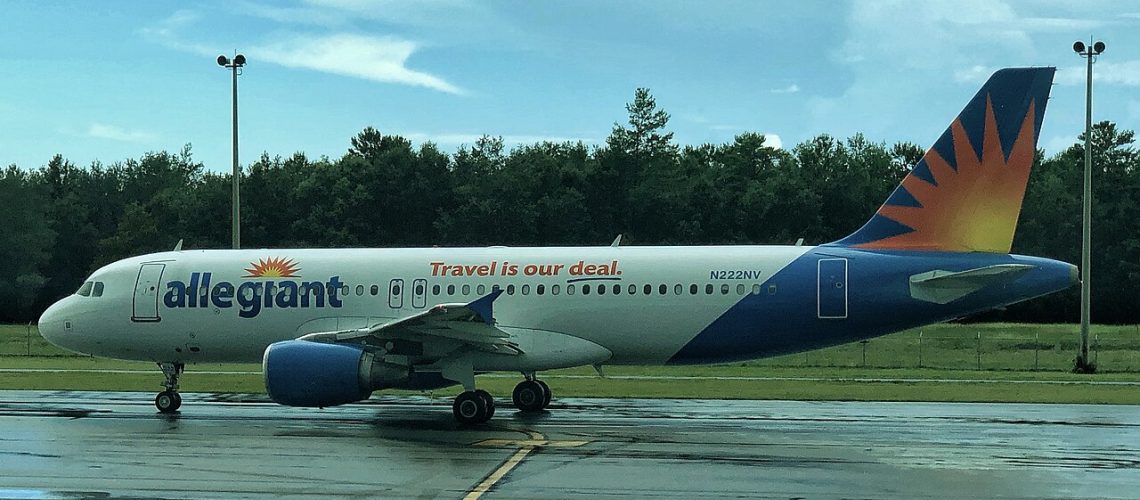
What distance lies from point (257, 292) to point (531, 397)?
5.75m

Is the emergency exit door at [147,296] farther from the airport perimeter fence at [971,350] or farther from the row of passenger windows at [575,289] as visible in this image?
the airport perimeter fence at [971,350]

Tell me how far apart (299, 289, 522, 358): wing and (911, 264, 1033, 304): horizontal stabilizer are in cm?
721

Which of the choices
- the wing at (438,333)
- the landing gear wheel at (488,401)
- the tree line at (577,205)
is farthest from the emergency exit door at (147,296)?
the tree line at (577,205)

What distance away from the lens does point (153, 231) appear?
78312mm

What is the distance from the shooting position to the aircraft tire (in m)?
21.7

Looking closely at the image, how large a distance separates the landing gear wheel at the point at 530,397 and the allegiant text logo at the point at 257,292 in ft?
12.9

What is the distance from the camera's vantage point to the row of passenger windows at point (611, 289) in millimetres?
22844

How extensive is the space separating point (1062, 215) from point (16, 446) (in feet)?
218

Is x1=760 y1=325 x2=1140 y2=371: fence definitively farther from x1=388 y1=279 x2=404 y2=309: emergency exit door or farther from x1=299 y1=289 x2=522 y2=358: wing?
x1=299 y1=289 x2=522 y2=358: wing

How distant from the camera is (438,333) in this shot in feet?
71.1

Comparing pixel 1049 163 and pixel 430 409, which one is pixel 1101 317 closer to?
pixel 1049 163

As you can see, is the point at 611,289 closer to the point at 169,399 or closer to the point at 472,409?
the point at 472,409

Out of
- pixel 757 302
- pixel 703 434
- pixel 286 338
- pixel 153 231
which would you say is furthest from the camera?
pixel 153 231

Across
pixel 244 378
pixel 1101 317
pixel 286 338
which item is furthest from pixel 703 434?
pixel 1101 317
